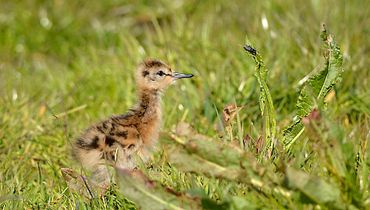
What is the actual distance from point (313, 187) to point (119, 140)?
143 centimetres

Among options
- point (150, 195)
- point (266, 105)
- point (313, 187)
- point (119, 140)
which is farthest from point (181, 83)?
point (313, 187)

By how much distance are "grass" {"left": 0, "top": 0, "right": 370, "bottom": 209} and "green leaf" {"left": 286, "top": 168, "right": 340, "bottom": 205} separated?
0.06 m

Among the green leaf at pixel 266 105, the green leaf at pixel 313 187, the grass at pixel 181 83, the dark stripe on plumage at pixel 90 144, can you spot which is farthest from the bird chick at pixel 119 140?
the green leaf at pixel 313 187

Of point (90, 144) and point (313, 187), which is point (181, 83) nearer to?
point (90, 144)

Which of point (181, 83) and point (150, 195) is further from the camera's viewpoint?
point (181, 83)

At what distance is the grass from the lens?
3.82 meters

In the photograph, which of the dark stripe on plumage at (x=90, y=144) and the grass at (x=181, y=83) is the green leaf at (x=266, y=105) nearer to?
the grass at (x=181, y=83)

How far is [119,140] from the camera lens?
433cm

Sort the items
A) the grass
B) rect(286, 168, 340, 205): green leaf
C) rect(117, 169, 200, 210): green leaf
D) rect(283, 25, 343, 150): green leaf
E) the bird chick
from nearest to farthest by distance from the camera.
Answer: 1. rect(286, 168, 340, 205): green leaf
2. rect(117, 169, 200, 210): green leaf
3. the grass
4. rect(283, 25, 343, 150): green leaf
5. the bird chick

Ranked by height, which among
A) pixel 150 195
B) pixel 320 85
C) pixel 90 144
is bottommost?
pixel 90 144

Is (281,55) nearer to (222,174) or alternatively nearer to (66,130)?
(66,130)

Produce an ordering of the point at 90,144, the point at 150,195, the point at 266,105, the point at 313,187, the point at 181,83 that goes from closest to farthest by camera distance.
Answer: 1. the point at 313,187
2. the point at 150,195
3. the point at 266,105
4. the point at 90,144
5. the point at 181,83

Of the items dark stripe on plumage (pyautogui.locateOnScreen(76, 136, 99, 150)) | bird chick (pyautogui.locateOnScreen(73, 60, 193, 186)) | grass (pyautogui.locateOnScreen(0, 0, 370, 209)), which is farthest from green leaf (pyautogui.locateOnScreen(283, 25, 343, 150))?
dark stripe on plumage (pyautogui.locateOnScreen(76, 136, 99, 150))

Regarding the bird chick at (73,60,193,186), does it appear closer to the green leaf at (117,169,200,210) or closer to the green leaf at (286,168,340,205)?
the green leaf at (117,169,200,210)
